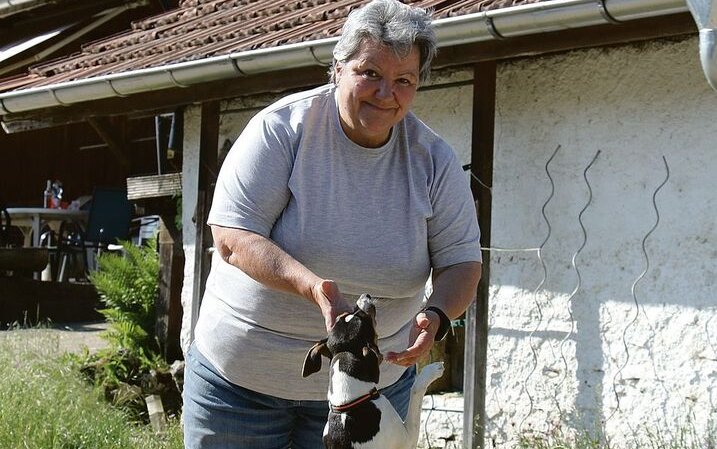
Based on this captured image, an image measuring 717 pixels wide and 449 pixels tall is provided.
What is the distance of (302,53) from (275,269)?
3.59 metres

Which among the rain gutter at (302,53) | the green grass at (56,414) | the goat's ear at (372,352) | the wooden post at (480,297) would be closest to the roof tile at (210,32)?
the rain gutter at (302,53)

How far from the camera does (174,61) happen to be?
Result: 6977 mm

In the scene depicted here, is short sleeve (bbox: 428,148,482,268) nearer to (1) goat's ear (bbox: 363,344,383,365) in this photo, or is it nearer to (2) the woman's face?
(2) the woman's face

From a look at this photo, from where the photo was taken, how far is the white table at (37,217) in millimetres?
11984

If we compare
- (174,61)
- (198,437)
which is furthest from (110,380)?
(198,437)

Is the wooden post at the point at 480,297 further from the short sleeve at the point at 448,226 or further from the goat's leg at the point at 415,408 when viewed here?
the goat's leg at the point at 415,408

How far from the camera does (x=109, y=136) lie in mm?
8562

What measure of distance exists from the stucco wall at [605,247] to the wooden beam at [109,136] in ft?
11.3

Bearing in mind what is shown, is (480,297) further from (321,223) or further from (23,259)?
(23,259)

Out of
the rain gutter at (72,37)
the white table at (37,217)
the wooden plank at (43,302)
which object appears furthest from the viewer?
the rain gutter at (72,37)

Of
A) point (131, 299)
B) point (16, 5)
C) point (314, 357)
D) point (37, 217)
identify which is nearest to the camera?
point (314, 357)

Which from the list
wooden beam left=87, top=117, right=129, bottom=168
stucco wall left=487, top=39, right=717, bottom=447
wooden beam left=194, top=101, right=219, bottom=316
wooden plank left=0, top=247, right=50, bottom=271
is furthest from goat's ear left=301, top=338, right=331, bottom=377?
wooden plank left=0, top=247, right=50, bottom=271

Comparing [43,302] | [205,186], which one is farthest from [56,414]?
[43,302]

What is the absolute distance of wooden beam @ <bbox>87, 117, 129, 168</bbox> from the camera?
8.34 m
